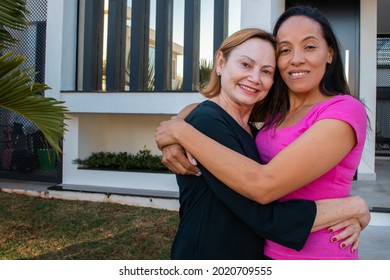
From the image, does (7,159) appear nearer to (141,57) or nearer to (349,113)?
(141,57)

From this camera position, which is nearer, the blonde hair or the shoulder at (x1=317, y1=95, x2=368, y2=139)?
the shoulder at (x1=317, y1=95, x2=368, y2=139)

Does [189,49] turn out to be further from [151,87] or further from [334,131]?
[334,131]

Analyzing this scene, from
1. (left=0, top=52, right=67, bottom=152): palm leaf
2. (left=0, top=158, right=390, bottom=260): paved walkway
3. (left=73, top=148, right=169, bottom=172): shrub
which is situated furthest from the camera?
(left=73, top=148, right=169, bottom=172): shrub

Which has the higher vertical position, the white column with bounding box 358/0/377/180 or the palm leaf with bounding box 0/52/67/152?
the white column with bounding box 358/0/377/180

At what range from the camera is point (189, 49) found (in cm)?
623

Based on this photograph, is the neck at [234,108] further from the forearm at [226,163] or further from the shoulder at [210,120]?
the forearm at [226,163]

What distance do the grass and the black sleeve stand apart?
8.60 ft

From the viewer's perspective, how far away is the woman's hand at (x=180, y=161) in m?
1.24

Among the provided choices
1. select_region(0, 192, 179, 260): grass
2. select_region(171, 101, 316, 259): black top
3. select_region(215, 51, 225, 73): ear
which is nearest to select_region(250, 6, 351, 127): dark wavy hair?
select_region(215, 51, 225, 73): ear

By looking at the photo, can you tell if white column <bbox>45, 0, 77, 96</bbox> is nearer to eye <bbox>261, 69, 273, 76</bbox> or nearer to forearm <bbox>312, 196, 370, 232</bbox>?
eye <bbox>261, 69, 273, 76</bbox>

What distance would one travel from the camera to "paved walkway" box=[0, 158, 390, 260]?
13.0ft

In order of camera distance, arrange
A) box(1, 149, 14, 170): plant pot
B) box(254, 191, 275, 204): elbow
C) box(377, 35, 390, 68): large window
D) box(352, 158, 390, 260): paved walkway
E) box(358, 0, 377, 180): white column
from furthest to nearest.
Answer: box(377, 35, 390, 68): large window → box(1, 149, 14, 170): plant pot → box(358, 0, 377, 180): white column → box(352, 158, 390, 260): paved walkway → box(254, 191, 275, 204): elbow

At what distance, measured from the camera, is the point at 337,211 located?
1.27 metres
